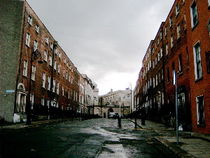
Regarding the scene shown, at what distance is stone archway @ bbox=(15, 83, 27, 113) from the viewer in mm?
25225

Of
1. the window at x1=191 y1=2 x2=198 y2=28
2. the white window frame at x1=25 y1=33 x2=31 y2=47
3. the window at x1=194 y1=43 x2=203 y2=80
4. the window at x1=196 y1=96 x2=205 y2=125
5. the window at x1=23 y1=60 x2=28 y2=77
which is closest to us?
the window at x1=196 y1=96 x2=205 y2=125

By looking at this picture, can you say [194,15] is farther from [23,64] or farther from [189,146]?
[23,64]

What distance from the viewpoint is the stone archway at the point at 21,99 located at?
2523 centimetres

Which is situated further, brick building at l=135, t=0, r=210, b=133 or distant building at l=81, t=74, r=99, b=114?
distant building at l=81, t=74, r=99, b=114

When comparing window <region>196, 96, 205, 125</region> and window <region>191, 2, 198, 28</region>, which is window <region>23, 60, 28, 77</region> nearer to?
window <region>191, 2, 198, 28</region>

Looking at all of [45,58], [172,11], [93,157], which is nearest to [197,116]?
[93,157]

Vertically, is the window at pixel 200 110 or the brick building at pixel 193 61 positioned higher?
the brick building at pixel 193 61

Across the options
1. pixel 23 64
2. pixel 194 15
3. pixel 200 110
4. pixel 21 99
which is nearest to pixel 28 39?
pixel 23 64

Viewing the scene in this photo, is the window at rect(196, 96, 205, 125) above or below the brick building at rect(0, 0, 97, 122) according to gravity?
below

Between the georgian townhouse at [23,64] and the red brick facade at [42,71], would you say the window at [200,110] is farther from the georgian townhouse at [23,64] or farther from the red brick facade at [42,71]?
the red brick facade at [42,71]

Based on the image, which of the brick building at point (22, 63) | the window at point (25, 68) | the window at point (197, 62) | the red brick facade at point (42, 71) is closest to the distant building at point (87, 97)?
the red brick facade at point (42, 71)

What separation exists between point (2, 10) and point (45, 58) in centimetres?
1013

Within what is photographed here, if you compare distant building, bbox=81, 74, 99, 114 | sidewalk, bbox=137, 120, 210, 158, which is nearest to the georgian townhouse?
sidewalk, bbox=137, 120, 210, 158

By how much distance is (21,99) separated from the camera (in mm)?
26641
